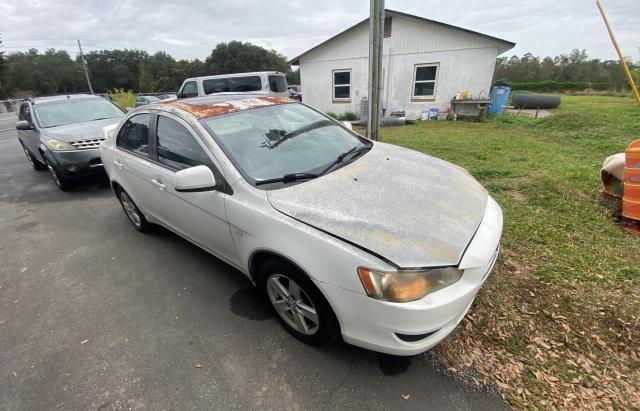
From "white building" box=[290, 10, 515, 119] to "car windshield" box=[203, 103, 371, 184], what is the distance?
10.5 metres

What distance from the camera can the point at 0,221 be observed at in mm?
4578

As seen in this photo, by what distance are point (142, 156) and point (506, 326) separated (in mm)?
3517

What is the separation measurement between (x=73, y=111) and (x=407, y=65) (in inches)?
446

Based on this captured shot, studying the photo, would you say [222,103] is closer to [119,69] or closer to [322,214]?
[322,214]

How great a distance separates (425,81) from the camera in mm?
12453

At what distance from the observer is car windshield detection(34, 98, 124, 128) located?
587cm

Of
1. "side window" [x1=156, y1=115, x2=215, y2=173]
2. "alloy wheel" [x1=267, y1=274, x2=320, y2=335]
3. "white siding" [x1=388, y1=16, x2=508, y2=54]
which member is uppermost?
"white siding" [x1=388, y1=16, x2=508, y2=54]

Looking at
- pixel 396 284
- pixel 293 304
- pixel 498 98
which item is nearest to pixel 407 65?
pixel 498 98

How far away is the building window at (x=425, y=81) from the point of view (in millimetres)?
12219

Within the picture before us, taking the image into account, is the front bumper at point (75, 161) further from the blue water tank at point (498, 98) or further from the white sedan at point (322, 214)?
the blue water tank at point (498, 98)

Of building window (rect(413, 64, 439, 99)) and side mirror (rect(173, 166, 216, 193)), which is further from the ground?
building window (rect(413, 64, 439, 99))

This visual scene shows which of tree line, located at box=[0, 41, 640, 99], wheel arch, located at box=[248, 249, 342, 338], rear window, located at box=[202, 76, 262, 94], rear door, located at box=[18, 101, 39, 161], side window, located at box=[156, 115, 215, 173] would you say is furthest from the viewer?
tree line, located at box=[0, 41, 640, 99]

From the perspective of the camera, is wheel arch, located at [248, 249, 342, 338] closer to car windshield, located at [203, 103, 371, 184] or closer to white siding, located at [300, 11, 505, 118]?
car windshield, located at [203, 103, 371, 184]

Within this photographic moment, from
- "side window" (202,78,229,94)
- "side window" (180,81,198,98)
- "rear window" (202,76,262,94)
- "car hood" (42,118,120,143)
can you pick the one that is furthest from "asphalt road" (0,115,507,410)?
"side window" (180,81,198,98)
